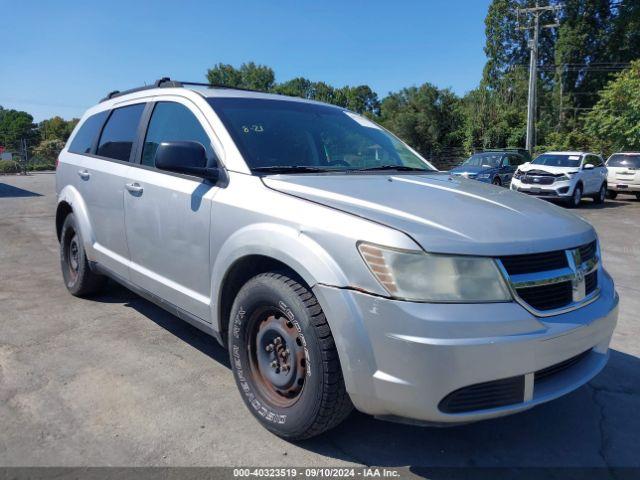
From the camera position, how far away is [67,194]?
16.0 feet

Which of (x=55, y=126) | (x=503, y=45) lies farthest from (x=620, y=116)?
(x=55, y=126)

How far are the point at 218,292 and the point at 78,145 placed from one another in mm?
3022

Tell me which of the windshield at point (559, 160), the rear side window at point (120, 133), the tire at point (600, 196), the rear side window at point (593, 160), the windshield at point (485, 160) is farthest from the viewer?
the windshield at point (485, 160)

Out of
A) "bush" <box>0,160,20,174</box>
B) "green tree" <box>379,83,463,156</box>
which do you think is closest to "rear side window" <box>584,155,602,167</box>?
"green tree" <box>379,83,463,156</box>

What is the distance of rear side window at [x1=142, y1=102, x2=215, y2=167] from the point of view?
11.0 ft

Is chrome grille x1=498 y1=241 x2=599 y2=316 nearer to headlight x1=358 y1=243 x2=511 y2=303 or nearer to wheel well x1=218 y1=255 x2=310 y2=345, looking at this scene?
headlight x1=358 y1=243 x2=511 y2=303

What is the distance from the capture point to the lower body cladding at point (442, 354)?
2.10 meters

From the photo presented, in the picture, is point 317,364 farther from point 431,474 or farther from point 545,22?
point 545,22

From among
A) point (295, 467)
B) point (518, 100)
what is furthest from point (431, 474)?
point (518, 100)

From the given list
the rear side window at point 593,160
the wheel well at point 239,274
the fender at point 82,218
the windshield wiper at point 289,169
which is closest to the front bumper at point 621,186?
the rear side window at point 593,160

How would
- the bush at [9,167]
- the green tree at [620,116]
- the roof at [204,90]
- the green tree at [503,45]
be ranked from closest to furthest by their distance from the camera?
the roof at [204,90], the green tree at [620,116], the bush at [9,167], the green tree at [503,45]

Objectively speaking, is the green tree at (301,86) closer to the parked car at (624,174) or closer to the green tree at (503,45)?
the green tree at (503,45)

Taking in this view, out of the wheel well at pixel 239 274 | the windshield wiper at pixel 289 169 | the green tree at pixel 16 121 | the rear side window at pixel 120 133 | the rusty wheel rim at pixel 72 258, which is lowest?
the rusty wheel rim at pixel 72 258

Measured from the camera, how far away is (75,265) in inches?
200
